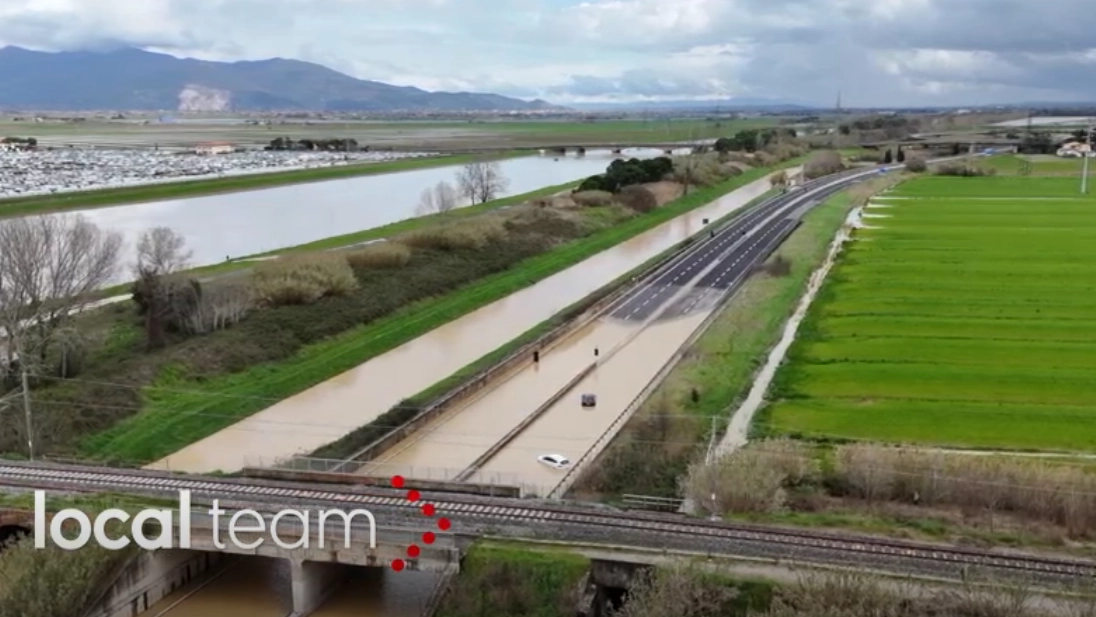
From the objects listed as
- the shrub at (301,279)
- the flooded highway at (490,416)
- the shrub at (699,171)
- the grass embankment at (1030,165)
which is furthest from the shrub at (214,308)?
the grass embankment at (1030,165)

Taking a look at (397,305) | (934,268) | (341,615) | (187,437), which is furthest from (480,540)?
(934,268)

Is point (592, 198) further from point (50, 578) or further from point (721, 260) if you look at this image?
point (50, 578)

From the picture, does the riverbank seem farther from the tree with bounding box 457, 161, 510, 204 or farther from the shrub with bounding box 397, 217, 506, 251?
the tree with bounding box 457, 161, 510, 204

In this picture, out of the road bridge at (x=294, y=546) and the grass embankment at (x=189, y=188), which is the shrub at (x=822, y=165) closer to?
the grass embankment at (x=189, y=188)

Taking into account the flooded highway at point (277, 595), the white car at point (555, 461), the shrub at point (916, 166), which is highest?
the shrub at point (916, 166)

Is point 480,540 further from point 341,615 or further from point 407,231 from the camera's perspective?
point 407,231
